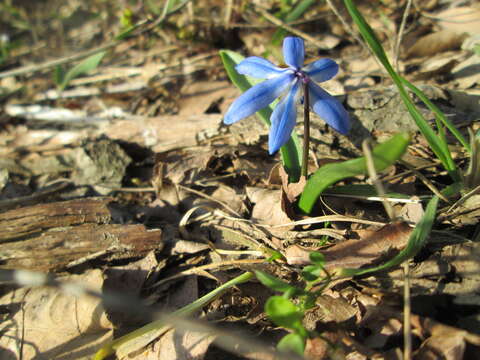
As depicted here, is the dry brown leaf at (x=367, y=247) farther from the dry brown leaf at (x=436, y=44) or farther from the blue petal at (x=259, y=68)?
the dry brown leaf at (x=436, y=44)

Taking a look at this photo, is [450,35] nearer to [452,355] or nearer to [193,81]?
[193,81]

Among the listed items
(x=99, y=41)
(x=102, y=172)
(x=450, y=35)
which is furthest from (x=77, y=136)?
(x=450, y=35)

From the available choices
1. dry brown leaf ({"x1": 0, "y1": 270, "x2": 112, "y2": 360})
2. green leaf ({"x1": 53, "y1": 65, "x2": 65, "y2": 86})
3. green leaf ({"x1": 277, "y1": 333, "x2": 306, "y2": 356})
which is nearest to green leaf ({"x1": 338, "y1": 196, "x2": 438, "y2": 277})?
green leaf ({"x1": 277, "y1": 333, "x2": 306, "y2": 356})

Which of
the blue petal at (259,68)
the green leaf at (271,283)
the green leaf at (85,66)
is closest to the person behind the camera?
the green leaf at (271,283)

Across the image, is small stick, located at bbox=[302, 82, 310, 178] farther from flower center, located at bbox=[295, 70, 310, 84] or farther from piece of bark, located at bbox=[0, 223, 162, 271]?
piece of bark, located at bbox=[0, 223, 162, 271]

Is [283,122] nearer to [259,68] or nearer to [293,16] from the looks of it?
[259,68]

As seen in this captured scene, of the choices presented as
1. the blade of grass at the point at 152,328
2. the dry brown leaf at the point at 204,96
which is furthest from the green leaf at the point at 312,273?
the dry brown leaf at the point at 204,96
